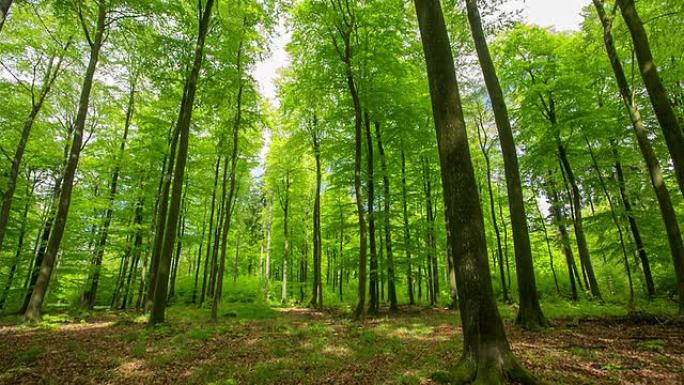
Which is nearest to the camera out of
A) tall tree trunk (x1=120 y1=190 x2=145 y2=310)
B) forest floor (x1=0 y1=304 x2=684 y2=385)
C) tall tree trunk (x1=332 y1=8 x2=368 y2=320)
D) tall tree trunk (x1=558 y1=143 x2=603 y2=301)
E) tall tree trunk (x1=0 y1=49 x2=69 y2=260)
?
forest floor (x1=0 y1=304 x2=684 y2=385)

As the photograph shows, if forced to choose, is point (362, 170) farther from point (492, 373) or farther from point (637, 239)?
point (637, 239)

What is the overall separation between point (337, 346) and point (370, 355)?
3.80ft

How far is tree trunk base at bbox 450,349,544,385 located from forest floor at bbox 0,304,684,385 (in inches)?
24.6

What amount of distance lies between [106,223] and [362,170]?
49.7ft

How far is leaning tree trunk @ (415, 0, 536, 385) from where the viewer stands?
13.2 ft

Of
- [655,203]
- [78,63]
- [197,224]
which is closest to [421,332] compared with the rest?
[655,203]

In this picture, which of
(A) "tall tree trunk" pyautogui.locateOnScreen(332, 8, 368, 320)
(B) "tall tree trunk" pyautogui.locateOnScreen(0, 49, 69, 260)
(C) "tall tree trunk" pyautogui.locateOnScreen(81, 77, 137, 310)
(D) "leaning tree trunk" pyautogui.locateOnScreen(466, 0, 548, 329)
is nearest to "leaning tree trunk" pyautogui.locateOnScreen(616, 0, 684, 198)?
(D) "leaning tree trunk" pyautogui.locateOnScreen(466, 0, 548, 329)

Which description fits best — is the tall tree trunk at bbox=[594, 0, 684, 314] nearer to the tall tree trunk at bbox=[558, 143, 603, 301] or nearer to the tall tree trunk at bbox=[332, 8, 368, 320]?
the tall tree trunk at bbox=[558, 143, 603, 301]

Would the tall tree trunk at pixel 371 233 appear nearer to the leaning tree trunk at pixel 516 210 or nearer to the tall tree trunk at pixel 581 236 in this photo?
the leaning tree trunk at pixel 516 210

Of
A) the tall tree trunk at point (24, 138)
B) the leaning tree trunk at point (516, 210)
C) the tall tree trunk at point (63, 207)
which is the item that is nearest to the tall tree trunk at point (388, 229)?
the leaning tree trunk at point (516, 210)

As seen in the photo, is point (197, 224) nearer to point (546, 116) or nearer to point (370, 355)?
point (370, 355)

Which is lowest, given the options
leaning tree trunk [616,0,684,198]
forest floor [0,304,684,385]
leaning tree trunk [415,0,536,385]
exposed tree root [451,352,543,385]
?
forest floor [0,304,684,385]

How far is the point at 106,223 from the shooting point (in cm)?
1748

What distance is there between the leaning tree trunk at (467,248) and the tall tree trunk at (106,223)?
16.9m
